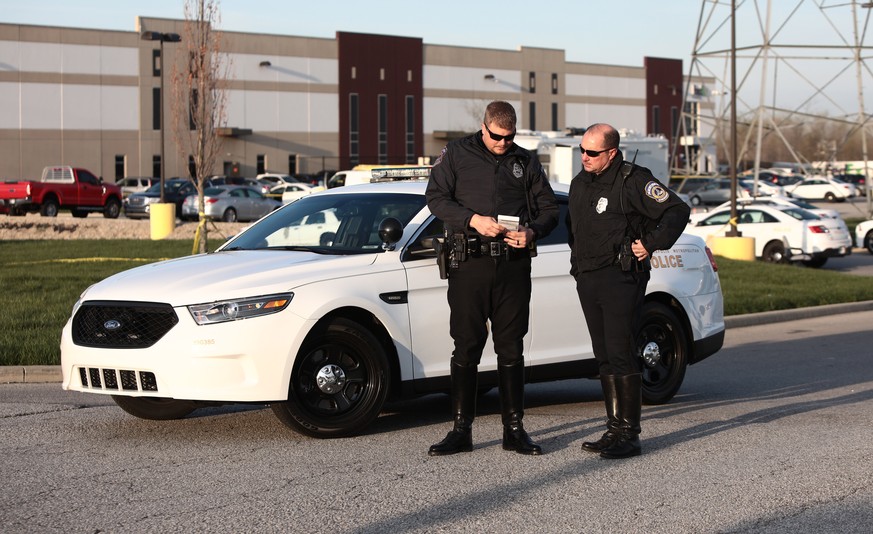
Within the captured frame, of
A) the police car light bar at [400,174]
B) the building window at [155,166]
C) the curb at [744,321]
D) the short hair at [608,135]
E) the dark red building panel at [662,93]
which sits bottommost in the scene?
the curb at [744,321]

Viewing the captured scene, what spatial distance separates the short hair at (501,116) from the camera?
22.0 feet

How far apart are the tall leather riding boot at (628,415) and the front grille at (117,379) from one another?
262 centimetres

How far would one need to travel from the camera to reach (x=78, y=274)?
17.7 m

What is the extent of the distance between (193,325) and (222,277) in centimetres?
40

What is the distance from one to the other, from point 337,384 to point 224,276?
93cm

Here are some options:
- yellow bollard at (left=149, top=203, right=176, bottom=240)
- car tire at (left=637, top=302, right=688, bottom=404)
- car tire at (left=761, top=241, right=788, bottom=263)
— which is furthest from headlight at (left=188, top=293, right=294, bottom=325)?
yellow bollard at (left=149, top=203, right=176, bottom=240)

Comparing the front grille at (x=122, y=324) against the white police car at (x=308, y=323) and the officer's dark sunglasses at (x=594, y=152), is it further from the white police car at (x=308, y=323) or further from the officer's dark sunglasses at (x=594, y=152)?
the officer's dark sunglasses at (x=594, y=152)

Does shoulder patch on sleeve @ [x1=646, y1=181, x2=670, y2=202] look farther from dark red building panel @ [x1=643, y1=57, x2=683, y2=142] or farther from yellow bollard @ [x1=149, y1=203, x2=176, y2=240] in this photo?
dark red building panel @ [x1=643, y1=57, x2=683, y2=142]

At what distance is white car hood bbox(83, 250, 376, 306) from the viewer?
276 inches

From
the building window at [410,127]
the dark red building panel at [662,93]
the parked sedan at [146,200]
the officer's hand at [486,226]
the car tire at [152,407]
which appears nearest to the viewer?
the officer's hand at [486,226]

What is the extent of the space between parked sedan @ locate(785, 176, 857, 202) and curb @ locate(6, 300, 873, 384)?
54.4 meters

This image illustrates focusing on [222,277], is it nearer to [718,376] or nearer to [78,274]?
[718,376]

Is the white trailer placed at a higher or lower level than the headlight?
higher

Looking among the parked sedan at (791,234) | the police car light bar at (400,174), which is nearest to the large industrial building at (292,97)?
the parked sedan at (791,234)
